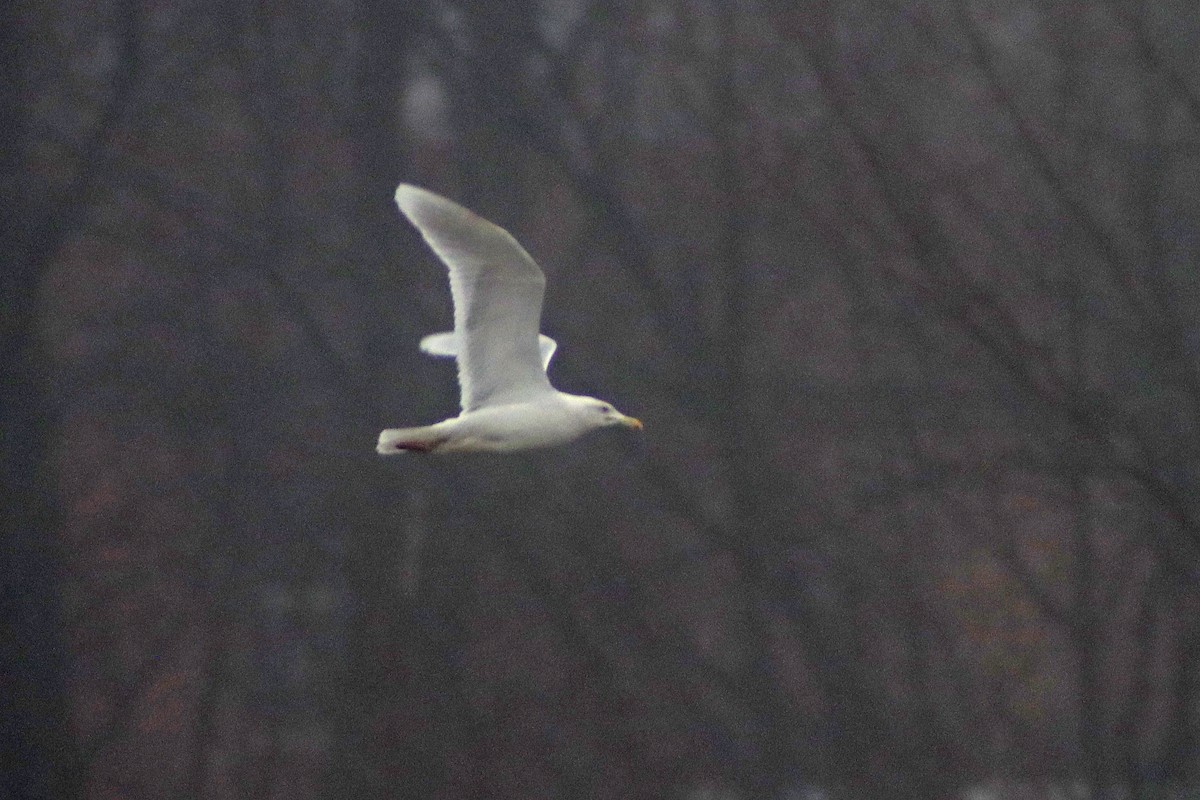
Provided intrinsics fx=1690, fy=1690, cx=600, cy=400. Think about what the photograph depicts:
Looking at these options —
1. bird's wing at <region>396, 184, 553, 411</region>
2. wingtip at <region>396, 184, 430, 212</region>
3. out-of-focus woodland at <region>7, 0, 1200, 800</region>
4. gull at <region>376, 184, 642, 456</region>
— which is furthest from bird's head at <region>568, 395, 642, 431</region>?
out-of-focus woodland at <region>7, 0, 1200, 800</region>

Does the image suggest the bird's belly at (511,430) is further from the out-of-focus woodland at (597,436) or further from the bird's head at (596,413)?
the out-of-focus woodland at (597,436)

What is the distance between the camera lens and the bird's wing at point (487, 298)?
412 cm

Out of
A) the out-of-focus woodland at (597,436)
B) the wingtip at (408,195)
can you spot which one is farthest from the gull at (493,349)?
the out-of-focus woodland at (597,436)

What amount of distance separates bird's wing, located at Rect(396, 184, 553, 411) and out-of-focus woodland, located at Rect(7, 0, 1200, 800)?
4547mm

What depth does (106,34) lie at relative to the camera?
1091 centimetres

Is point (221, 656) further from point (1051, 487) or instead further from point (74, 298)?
point (1051, 487)

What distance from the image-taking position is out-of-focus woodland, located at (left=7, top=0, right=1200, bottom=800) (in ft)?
30.7

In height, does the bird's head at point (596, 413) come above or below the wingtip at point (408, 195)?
below

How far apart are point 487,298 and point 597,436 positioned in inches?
218

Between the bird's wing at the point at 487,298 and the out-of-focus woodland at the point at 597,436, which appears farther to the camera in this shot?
the out-of-focus woodland at the point at 597,436

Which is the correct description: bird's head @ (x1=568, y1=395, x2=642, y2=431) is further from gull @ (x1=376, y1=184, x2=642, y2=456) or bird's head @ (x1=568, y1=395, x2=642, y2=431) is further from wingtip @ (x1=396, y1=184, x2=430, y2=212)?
wingtip @ (x1=396, y1=184, x2=430, y2=212)

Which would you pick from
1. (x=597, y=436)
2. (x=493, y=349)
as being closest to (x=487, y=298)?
(x=493, y=349)

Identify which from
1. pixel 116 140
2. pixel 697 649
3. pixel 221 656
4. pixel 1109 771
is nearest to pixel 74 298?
pixel 116 140

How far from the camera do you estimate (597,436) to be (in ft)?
32.0
